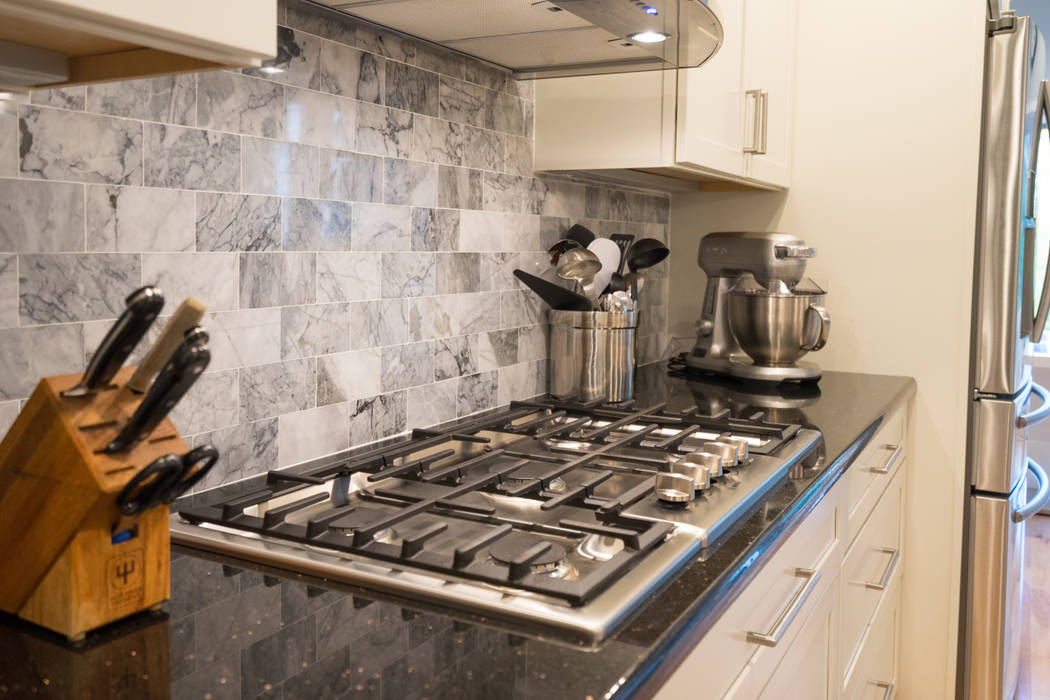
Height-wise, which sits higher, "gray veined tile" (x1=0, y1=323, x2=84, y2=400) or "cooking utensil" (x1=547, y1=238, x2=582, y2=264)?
"cooking utensil" (x1=547, y1=238, x2=582, y2=264)

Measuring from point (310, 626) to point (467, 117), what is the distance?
1.19 m

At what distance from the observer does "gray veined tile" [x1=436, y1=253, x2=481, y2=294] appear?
1.77m

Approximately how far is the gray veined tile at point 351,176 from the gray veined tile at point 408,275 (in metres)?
0.12

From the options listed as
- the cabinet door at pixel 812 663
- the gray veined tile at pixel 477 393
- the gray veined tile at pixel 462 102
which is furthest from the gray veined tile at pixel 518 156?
the cabinet door at pixel 812 663

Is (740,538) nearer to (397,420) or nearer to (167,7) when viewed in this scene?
(397,420)

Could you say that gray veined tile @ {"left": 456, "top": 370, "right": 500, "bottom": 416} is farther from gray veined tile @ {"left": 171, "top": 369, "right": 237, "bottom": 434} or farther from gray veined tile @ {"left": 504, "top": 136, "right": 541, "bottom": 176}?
gray veined tile @ {"left": 171, "top": 369, "right": 237, "bottom": 434}

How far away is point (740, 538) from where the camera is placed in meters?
1.14

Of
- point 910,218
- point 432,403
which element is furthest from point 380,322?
point 910,218

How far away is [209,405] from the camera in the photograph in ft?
4.17

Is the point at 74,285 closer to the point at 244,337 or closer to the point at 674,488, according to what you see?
the point at 244,337

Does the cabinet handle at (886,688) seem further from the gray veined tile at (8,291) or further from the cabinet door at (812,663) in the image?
the gray veined tile at (8,291)

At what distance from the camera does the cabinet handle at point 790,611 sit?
1.18 meters

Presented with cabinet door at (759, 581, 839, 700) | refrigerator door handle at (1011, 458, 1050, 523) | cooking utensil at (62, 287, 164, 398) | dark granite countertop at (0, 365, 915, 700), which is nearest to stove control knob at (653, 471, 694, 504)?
dark granite countertop at (0, 365, 915, 700)

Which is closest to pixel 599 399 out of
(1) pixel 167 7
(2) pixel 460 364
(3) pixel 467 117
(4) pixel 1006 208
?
(2) pixel 460 364
